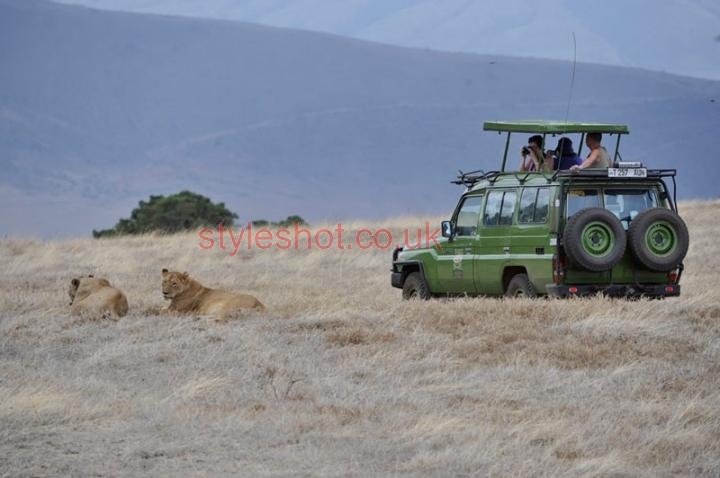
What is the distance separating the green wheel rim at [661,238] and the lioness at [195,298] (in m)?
4.27

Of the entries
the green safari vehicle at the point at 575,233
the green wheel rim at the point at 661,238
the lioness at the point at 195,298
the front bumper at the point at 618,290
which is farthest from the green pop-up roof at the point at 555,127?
the lioness at the point at 195,298

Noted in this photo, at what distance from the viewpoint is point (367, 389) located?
11.7 meters

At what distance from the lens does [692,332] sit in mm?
14414

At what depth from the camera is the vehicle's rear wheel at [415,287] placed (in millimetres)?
17922

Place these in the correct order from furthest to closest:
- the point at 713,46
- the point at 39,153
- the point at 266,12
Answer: the point at 266,12 < the point at 713,46 < the point at 39,153

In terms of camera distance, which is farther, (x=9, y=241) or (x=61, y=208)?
(x=61, y=208)

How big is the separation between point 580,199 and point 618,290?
1.09 metres

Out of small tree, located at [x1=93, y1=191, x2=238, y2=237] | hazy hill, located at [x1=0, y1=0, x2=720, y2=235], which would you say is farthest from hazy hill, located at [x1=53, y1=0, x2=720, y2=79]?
small tree, located at [x1=93, y1=191, x2=238, y2=237]

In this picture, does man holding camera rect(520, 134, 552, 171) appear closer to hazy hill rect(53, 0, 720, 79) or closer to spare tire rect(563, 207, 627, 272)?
spare tire rect(563, 207, 627, 272)

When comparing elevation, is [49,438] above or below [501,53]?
below

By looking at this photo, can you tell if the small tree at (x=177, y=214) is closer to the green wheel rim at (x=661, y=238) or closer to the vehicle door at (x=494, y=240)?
the vehicle door at (x=494, y=240)

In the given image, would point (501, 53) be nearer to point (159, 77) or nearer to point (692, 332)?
point (159, 77)

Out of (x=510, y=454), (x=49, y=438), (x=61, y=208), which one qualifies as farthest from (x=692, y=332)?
(x=61, y=208)

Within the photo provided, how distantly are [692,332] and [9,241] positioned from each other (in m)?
20.2
